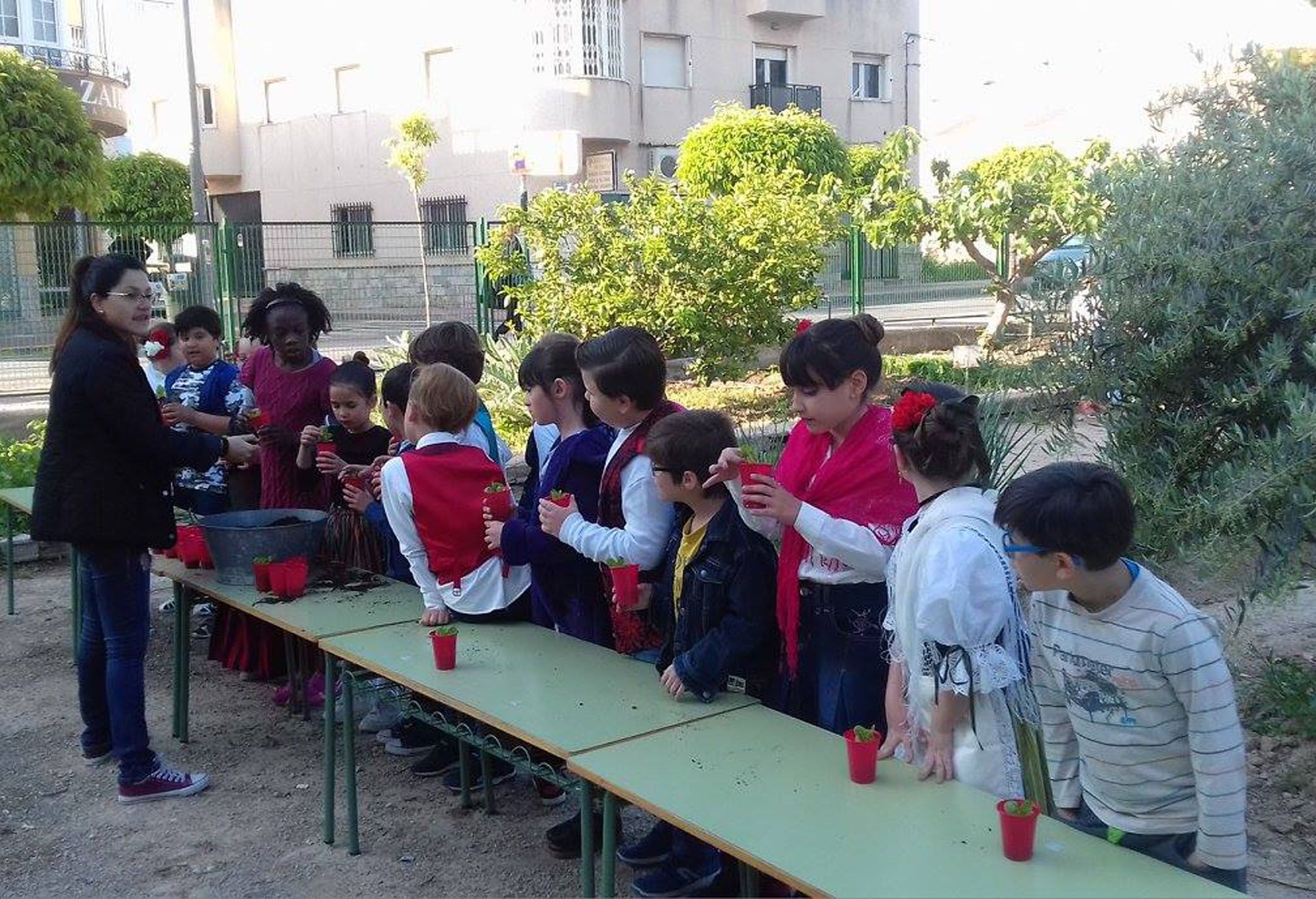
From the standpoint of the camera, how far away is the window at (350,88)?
28.4 metres

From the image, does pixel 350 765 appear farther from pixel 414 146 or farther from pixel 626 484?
pixel 414 146

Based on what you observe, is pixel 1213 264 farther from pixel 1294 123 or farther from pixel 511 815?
pixel 511 815

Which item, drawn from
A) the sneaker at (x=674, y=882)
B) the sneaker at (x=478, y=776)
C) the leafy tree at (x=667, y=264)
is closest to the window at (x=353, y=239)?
the leafy tree at (x=667, y=264)

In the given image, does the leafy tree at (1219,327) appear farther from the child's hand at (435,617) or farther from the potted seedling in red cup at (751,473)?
the child's hand at (435,617)

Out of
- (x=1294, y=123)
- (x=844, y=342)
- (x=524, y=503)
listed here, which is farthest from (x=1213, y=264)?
(x=524, y=503)

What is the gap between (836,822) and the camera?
229 cm

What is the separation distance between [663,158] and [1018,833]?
1028 inches

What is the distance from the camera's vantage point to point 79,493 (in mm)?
3920

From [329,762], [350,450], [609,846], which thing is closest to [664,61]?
[350,450]

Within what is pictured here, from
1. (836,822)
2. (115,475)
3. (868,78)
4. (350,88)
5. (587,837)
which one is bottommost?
(587,837)

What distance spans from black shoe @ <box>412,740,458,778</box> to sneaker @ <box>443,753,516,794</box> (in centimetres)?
5

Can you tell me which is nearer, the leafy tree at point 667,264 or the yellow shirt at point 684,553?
the yellow shirt at point 684,553

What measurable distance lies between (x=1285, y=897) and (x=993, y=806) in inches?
61.3

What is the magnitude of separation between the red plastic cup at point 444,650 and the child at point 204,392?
2672mm
